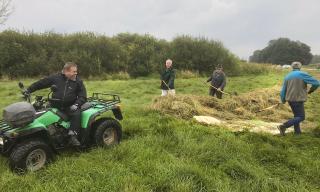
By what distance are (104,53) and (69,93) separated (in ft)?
75.3

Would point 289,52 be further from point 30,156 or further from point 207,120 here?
point 30,156

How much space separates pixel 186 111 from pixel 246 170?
4812mm

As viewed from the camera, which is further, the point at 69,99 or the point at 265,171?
the point at 69,99

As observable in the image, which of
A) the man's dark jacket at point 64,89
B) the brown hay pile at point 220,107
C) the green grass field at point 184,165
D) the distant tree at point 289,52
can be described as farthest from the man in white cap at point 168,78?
the distant tree at point 289,52

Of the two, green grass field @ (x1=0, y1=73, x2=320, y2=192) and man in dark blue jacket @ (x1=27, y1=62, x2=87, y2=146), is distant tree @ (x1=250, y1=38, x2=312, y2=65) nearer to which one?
green grass field @ (x1=0, y1=73, x2=320, y2=192)

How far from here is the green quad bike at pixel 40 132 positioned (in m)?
5.15

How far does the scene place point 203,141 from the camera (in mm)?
6828

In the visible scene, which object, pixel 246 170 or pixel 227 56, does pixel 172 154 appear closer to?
pixel 246 170

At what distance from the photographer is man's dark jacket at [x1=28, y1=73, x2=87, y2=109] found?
6.10 m

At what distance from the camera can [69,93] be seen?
6.15 meters

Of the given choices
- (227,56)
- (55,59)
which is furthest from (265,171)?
(227,56)

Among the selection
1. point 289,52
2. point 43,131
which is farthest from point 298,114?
point 289,52

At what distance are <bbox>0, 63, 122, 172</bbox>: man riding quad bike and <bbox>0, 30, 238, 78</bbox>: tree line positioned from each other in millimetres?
20517

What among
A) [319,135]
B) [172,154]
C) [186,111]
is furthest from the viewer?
[186,111]
